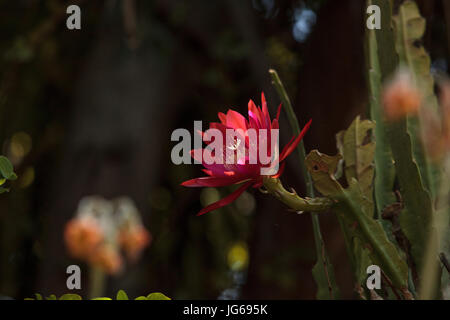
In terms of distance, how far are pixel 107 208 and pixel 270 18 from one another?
977 mm

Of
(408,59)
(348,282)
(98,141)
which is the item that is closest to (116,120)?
(98,141)

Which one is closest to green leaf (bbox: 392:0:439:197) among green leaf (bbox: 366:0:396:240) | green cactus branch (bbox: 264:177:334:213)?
green leaf (bbox: 366:0:396:240)

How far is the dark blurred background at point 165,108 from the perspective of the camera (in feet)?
5.21

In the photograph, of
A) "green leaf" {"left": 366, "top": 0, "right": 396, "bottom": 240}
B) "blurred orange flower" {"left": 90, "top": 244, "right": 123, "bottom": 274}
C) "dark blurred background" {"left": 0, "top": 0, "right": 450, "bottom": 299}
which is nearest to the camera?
"green leaf" {"left": 366, "top": 0, "right": 396, "bottom": 240}

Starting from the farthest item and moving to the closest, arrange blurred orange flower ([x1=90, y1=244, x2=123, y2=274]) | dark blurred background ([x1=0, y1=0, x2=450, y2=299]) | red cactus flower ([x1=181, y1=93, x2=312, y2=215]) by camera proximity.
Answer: dark blurred background ([x1=0, y1=0, x2=450, y2=299])
blurred orange flower ([x1=90, y1=244, x2=123, y2=274])
red cactus flower ([x1=181, y1=93, x2=312, y2=215])

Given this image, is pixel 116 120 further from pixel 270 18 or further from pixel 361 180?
pixel 361 180

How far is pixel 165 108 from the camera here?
1.88m

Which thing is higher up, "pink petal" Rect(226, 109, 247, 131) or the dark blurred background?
the dark blurred background

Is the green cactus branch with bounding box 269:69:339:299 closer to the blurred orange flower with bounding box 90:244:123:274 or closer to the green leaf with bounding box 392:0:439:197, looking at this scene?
the green leaf with bounding box 392:0:439:197

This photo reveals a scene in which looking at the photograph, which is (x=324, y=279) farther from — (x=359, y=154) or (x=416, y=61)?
(x=416, y=61)

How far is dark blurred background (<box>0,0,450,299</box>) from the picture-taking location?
1.59m

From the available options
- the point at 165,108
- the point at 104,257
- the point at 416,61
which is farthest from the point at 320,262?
the point at 165,108

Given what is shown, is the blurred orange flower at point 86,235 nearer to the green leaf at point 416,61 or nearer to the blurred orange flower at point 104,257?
the blurred orange flower at point 104,257

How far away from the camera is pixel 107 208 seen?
1108 millimetres
